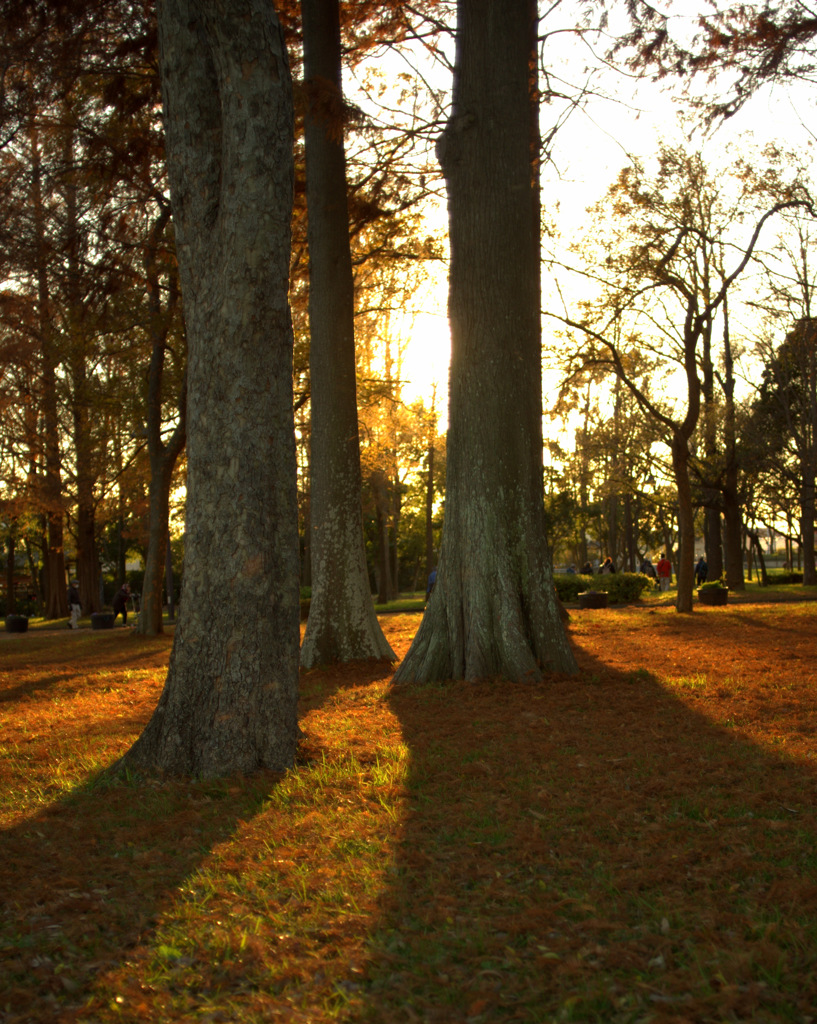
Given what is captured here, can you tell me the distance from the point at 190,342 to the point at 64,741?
11.9ft

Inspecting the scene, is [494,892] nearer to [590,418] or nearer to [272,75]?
[272,75]

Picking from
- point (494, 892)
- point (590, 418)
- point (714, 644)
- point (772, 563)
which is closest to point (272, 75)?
point (494, 892)

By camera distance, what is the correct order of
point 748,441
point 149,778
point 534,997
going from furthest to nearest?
point 748,441 → point 149,778 → point 534,997

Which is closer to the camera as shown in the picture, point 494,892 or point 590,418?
point 494,892

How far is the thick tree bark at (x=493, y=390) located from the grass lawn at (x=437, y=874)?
143cm

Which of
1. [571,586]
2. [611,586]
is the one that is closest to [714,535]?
[571,586]

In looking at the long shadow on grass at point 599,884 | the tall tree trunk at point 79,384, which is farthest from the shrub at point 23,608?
the long shadow on grass at point 599,884

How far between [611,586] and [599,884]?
892 inches

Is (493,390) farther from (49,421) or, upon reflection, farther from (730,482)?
(730,482)

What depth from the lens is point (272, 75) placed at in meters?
5.62

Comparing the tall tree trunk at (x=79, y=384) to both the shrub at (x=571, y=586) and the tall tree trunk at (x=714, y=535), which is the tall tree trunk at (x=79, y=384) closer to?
the shrub at (x=571, y=586)

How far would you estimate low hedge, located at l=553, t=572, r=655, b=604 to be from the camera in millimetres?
25719

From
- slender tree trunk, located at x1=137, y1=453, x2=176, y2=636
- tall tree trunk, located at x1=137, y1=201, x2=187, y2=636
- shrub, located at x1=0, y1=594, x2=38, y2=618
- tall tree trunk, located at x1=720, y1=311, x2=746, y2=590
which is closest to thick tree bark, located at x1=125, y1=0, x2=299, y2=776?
tall tree trunk, located at x1=137, y1=201, x2=187, y2=636

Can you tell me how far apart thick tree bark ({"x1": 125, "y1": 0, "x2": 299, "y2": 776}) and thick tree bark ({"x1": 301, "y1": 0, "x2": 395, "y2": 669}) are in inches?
203
